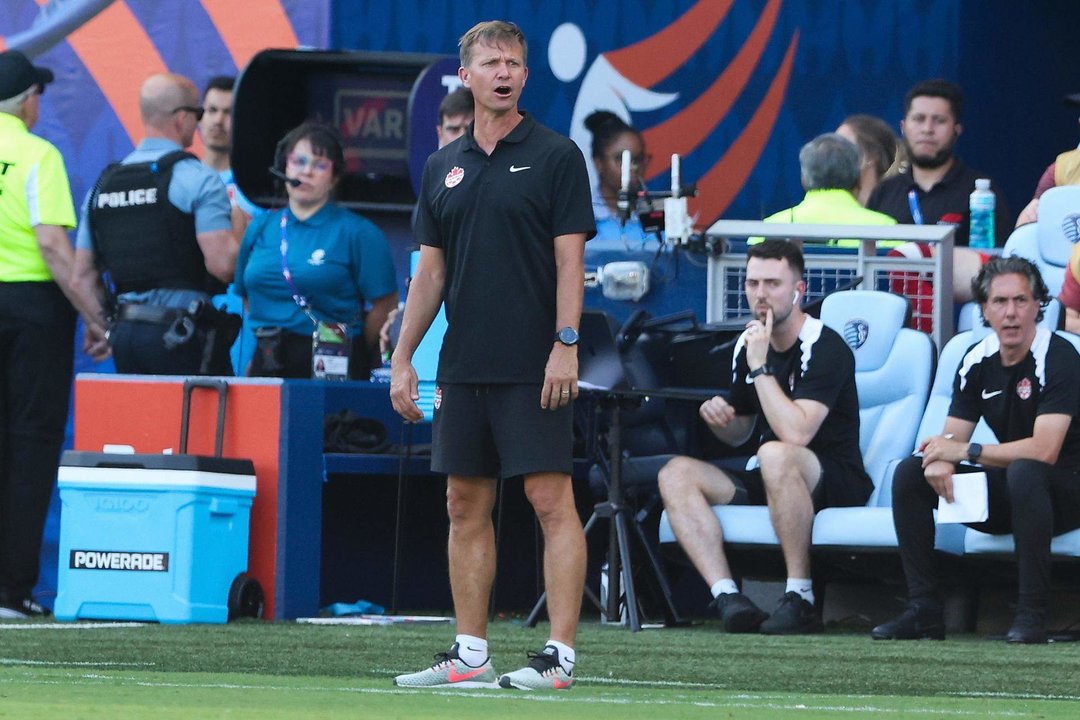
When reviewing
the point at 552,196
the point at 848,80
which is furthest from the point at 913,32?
Result: the point at 552,196

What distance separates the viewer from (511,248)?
5238 millimetres

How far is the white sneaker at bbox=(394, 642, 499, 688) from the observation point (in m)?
5.16

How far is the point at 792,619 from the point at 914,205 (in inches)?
88.4

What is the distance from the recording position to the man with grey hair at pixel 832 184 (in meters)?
8.59

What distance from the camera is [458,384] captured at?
5.29 meters

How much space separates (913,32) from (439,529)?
3472 millimetres

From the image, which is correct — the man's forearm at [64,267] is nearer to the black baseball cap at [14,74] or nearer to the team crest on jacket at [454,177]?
the black baseball cap at [14,74]

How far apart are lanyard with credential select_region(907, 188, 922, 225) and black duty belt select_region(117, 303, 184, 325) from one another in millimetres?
3008

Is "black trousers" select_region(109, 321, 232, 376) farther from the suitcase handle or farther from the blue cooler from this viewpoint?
the blue cooler

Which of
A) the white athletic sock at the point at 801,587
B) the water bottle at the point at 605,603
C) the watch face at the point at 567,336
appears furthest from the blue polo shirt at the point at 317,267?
the watch face at the point at 567,336

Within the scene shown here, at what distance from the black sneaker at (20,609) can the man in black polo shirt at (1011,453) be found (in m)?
3.16

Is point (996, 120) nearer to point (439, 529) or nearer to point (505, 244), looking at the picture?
point (439, 529)

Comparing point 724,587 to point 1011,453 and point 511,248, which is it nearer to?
point 1011,453

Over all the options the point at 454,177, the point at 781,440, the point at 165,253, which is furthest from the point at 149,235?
the point at 454,177
